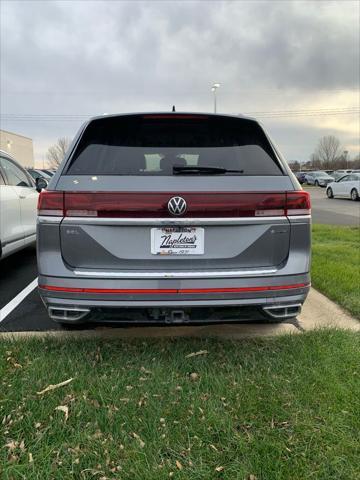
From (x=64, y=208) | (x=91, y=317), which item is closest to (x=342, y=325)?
(x=91, y=317)

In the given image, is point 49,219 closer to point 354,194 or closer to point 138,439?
point 138,439

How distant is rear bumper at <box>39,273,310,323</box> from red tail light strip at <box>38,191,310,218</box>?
41cm

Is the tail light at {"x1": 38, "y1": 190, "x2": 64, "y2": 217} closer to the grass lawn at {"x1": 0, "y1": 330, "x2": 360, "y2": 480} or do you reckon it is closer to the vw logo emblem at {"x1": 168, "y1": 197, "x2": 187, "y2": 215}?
the vw logo emblem at {"x1": 168, "y1": 197, "x2": 187, "y2": 215}

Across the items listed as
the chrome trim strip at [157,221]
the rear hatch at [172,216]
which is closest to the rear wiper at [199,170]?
the rear hatch at [172,216]

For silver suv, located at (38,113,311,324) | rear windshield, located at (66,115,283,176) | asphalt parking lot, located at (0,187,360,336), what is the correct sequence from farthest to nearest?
1. asphalt parking lot, located at (0,187,360,336)
2. rear windshield, located at (66,115,283,176)
3. silver suv, located at (38,113,311,324)

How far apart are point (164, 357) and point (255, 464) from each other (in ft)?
3.93

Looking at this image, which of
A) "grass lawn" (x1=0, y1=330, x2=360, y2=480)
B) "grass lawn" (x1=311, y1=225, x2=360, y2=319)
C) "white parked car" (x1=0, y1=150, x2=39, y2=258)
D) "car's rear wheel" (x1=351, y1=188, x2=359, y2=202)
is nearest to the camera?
"grass lawn" (x1=0, y1=330, x2=360, y2=480)

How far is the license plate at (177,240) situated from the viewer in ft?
8.62

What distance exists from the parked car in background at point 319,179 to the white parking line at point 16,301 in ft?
125

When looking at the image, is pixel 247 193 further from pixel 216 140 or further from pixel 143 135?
pixel 143 135

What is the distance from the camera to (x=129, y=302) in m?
2.65

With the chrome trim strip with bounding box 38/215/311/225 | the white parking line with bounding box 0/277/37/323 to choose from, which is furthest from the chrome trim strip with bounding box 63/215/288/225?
the white parking line with bounding box 0/277/37/323

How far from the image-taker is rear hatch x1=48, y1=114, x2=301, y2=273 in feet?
8.54

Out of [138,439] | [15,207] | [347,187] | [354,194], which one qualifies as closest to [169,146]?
[138,439]
